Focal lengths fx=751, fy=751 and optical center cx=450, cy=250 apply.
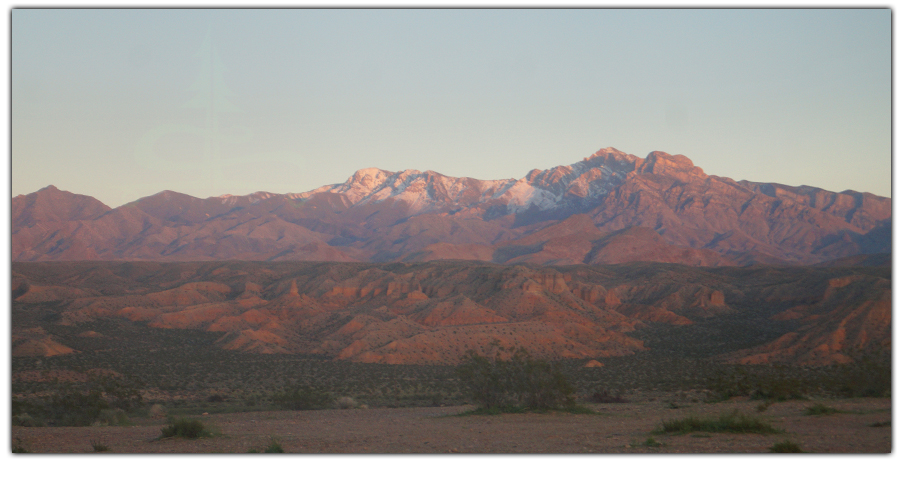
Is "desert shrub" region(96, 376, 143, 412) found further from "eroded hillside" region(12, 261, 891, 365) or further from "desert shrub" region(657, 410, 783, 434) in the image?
"desert shrub" region(657, 410, 783, 434)

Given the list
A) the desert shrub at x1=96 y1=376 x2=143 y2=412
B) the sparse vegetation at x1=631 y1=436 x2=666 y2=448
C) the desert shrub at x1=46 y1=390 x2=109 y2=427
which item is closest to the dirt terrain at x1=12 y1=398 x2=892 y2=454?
the sparse vegetation at x1=631 y1=436 x2=666 y2=448

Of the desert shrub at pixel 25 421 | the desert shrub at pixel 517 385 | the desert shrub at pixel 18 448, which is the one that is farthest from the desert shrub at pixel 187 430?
the desert shrub at pixel 517 385

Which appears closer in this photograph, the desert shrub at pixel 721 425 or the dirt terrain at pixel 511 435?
the dirt terrain at pixel 511 435

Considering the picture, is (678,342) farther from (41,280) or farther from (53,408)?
(41,280)

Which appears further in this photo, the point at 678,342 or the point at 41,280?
the point at 41,280

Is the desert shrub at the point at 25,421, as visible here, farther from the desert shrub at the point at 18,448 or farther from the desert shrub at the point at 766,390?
the desert shrub at the point at 766,390

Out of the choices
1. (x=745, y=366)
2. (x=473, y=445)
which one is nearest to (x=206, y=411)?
(x=473, y=445)
